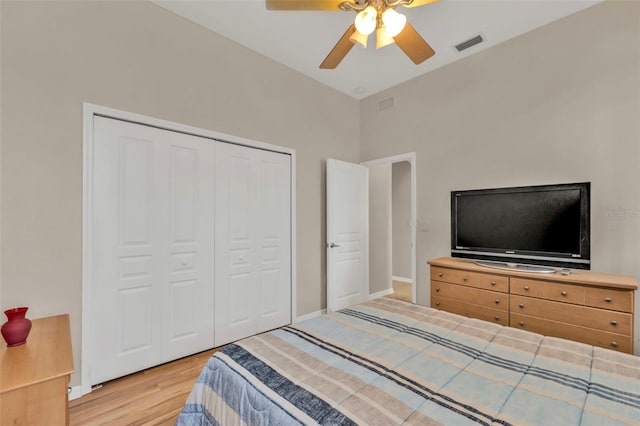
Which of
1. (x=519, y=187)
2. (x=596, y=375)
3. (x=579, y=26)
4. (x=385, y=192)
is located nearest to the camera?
(x=596, y=375)

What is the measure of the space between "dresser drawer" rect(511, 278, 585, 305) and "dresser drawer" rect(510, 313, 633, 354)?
19 cm

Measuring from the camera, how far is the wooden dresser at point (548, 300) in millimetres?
1976

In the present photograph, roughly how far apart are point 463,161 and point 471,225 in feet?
2.44

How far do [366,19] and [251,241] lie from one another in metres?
2.24

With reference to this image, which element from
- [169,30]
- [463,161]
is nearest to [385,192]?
[463,161]

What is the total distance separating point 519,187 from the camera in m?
2.68

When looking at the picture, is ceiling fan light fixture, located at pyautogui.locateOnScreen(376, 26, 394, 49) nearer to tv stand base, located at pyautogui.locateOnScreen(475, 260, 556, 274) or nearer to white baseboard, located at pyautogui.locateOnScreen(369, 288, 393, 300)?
tv stand base, located at pyautogui.locateOnScreen(475, 260, 556, 274)

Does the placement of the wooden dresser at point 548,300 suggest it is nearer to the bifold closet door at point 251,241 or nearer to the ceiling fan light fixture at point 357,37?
the bifold closet door at point 251,241

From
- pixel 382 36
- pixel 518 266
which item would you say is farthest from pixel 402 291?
pixel 382 36

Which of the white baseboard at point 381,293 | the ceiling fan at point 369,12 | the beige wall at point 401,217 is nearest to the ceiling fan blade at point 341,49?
the ceiling fan at point 369,12

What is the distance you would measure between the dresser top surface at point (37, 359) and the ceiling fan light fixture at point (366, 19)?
2302 mm

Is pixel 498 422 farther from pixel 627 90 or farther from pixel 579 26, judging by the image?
pixel 579 26

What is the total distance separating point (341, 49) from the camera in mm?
2074

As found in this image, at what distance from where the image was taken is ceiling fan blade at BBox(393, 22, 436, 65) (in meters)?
1.89
